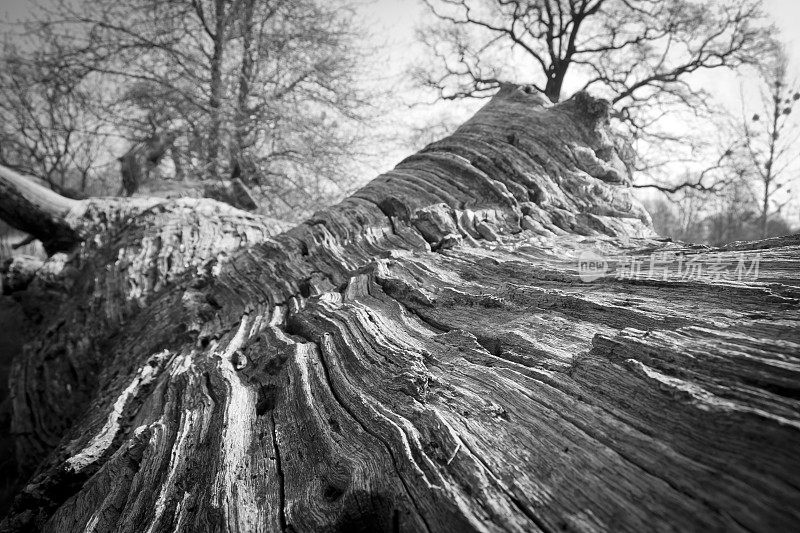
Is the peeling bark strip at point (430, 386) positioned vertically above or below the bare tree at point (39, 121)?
below

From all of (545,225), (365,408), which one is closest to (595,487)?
(365,408)

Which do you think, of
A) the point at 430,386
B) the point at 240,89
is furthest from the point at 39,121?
the point at 430,386

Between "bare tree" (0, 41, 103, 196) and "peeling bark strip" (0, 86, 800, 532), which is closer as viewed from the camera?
"peeling bark strip" (0, 86, 800, 532)

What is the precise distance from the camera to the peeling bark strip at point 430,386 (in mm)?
1265

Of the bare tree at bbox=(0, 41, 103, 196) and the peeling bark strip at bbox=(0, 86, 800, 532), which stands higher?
the bare tree at bbox=(0, 41, 103, 196)

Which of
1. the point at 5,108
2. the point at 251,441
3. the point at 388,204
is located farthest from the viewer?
the point at 5,108

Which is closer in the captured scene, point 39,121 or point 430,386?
point 430,386

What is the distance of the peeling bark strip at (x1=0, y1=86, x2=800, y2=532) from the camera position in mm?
1265

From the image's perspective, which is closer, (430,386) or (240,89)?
(430,386)

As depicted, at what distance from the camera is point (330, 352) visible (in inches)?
98.3

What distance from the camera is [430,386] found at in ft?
6.50

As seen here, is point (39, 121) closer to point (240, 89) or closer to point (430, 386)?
point (240, 89)

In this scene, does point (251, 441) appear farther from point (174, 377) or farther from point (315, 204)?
point (315, 204)

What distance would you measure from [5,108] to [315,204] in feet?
38.4
